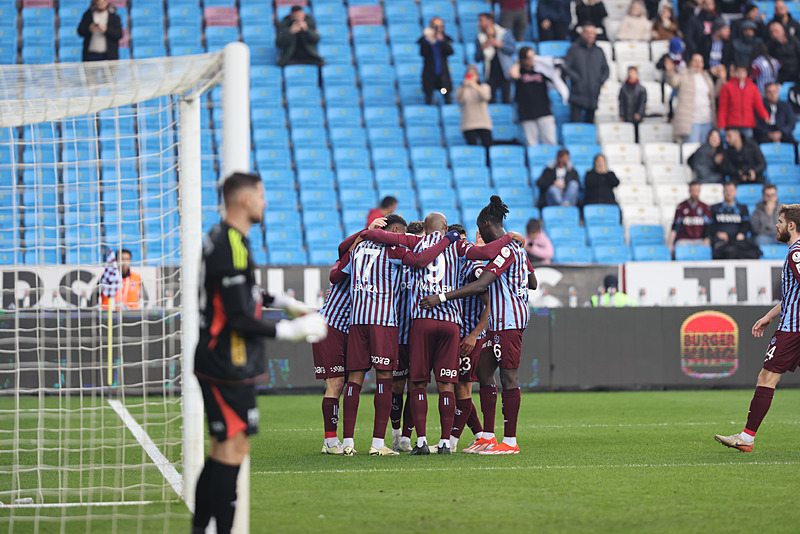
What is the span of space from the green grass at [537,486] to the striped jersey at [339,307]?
1.16m

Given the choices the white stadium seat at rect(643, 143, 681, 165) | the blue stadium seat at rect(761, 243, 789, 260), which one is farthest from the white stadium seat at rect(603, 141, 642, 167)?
the blue stadium seat at rect(761, 243, 789, 260)

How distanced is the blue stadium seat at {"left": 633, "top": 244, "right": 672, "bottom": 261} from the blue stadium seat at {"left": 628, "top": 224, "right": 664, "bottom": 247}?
19.4 inches

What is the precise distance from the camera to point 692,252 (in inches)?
710

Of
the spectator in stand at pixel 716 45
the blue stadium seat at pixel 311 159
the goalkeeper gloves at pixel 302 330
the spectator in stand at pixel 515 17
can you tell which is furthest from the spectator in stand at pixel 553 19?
the goalkeeper gloves at pixel 302 330

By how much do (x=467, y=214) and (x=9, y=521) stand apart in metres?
13.3

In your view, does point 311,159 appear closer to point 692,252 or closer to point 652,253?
point 652,253

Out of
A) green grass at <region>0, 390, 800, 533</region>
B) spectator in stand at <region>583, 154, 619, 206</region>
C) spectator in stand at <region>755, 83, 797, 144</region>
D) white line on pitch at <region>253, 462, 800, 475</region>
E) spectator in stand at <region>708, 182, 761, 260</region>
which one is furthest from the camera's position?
spectator in stand at <region>755, 83, 797, 144</region>

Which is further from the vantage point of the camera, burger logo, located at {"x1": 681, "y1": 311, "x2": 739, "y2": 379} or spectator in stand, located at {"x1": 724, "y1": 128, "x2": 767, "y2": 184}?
spectator in stand, located at {"x1": 724, "y1": 128, "x2": 767, "y2": 184}

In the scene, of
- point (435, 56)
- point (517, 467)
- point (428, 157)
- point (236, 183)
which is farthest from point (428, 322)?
point (435, 56)

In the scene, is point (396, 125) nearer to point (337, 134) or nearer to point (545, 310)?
point (337, 134)

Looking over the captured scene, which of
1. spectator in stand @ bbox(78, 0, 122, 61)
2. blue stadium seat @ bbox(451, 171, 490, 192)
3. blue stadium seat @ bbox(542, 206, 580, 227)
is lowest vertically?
blue stadium seat @ bbox(542, 206, 580, 227)

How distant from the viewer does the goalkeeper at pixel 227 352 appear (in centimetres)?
453

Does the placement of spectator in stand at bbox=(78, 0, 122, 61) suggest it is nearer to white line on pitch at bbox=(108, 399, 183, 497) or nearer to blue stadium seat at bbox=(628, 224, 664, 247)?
white line on pitch at bbox=(108, 399, 183, 497)

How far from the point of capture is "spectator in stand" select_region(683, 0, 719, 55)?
71.3ft
